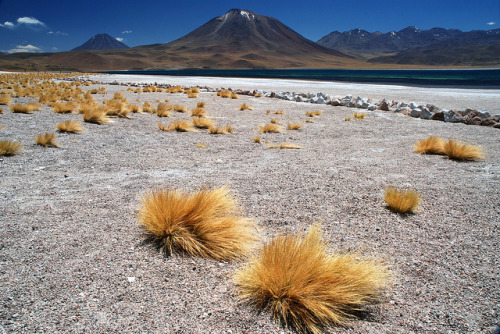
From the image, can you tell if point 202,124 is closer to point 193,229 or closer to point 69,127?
point 69,127

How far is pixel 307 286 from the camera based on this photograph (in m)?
1.69

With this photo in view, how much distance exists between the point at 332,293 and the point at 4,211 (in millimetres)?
2734

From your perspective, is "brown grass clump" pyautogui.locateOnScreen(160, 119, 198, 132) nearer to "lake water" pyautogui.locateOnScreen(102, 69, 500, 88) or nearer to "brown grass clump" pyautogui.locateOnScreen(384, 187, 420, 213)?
"brown grass clump" pyautogui.locateOnScreen(384, 187, 420, 213)

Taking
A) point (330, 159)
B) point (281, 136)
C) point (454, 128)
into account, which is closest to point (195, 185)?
point (330, 159)

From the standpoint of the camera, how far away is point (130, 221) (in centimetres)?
256

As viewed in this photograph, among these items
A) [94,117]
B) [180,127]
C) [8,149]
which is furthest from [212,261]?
[94,117]

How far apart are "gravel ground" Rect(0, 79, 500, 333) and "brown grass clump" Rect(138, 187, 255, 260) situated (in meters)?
0.11

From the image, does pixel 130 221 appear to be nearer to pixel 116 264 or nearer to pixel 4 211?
pixel 116 264

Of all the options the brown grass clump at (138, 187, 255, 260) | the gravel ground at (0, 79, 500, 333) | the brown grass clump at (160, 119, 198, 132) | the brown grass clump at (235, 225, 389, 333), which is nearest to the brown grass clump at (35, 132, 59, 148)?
the gravel ground at (0, 79, 500, 333)

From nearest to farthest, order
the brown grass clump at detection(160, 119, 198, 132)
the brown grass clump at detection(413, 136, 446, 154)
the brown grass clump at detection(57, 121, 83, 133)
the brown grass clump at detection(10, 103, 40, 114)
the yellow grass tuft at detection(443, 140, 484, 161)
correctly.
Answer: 1. the yellow grass tuft at detection(443, 140, 484, 161)
2. the brown grass clump at detection(413, 136, 446, 154)
3. the brown grass clump at detection(57, 121, 83, 133)
4. the brown grass clump at detection(160, 119, 198, 132)
5. the brown grass clump at detection(10, 103, 40, 114)

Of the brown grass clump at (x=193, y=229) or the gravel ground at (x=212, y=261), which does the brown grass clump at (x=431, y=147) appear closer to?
the gravel ground at (x=212, y=261)

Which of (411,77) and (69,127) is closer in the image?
(69,127)

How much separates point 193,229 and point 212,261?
0.33 m

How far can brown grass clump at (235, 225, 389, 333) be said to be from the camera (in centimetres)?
161
